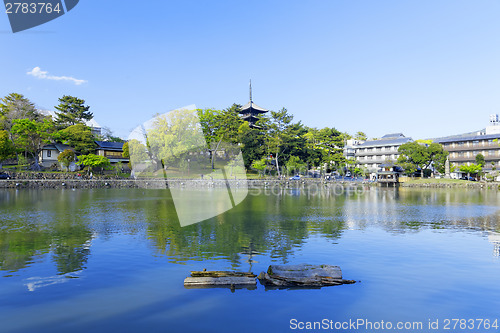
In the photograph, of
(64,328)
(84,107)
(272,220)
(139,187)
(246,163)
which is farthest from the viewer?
(84,107)

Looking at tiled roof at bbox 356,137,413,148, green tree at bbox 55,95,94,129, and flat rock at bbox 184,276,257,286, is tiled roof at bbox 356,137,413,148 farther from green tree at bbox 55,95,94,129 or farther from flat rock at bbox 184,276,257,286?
flat rock at bbox 184,276,257,286

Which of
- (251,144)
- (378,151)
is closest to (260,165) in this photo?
(251,144)

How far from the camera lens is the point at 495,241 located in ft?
63.7

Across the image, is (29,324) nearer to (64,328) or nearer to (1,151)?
(64,328)

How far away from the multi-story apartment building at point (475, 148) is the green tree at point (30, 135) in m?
99.9

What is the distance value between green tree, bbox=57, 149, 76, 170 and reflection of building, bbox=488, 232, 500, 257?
74.6 meters

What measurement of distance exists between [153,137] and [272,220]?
54247mm

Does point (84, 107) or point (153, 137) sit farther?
point (84, 107)

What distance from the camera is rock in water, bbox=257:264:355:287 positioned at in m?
11.8

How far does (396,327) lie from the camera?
928 cm

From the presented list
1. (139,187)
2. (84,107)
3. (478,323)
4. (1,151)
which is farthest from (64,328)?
(84,107)

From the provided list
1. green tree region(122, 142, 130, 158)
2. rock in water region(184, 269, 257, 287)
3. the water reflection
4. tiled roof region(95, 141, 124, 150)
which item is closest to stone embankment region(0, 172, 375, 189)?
green tree region(122, 142, 130, 158)

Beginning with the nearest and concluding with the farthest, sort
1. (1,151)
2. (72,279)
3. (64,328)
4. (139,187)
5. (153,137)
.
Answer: (64,328) < (72,279) < (1,151) < (139,187) < (153,137)

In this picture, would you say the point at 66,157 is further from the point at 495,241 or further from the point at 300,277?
the point at 495,241
